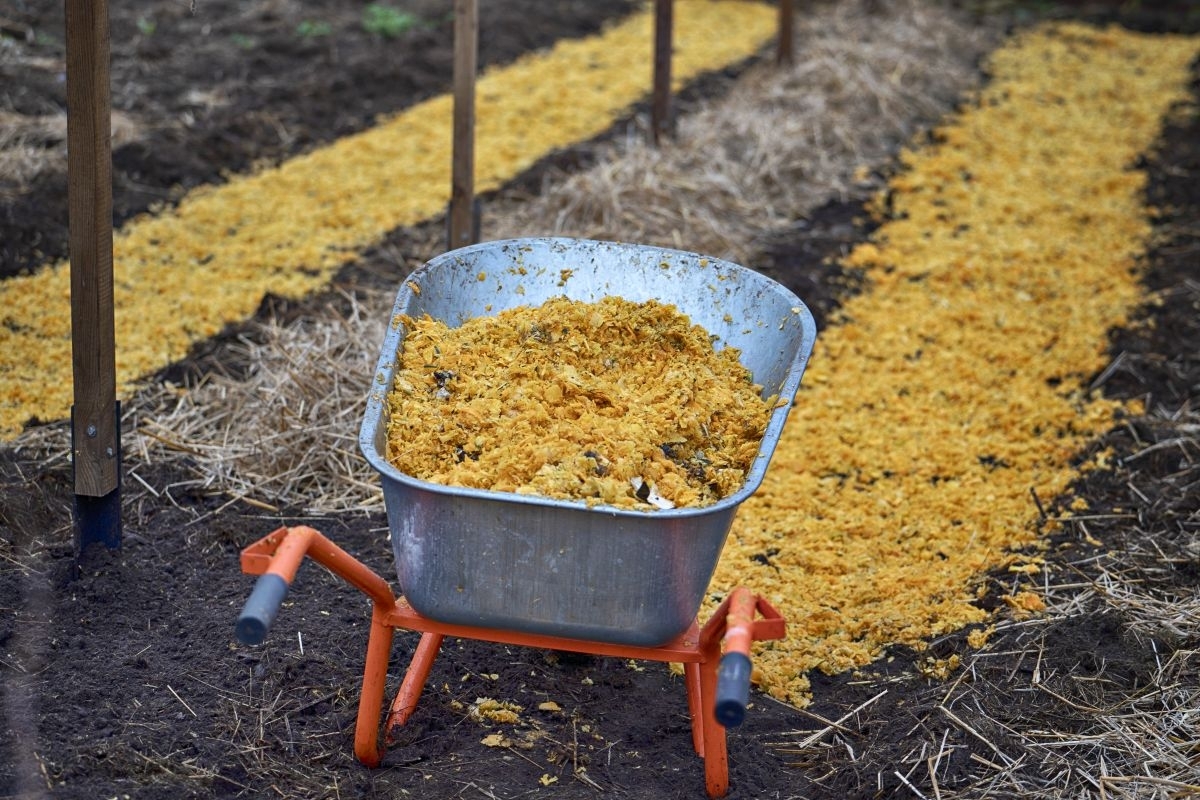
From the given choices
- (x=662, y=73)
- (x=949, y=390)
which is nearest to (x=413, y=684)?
(x=949, y=390)

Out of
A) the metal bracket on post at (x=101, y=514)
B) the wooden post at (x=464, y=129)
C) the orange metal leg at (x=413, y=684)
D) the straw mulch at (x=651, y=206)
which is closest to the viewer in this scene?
the orange metal leg at (x=413, y=684)

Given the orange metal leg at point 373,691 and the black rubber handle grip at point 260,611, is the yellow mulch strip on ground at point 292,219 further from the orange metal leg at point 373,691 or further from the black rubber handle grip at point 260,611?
the black rubber handle grip at point 260,611

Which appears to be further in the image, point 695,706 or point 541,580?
point 695,706

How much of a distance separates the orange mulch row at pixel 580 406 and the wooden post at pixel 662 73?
4087mm

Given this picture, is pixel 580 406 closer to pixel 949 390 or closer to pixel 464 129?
pixel 464 129

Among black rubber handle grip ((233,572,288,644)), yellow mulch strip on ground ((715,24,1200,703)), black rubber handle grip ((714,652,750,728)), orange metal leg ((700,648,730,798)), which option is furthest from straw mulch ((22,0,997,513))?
black rubber handle grip ((714,652,750,728))

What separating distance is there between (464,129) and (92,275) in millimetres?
2079

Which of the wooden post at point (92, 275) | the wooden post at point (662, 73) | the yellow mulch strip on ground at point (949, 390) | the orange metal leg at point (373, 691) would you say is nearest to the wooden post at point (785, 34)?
the yellow mulch strip on ground at point (949, 390)

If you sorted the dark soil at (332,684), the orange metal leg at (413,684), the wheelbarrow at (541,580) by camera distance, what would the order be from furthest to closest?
the orange metal leg at (413,684), the dark soil at (332,684), the wheelbarrow at (541,580)

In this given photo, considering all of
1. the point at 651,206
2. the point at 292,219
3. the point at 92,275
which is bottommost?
the point at 292,219

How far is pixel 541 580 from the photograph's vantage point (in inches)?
105

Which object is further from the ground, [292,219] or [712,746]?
[292,219]

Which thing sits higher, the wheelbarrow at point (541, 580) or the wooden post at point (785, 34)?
the wooden post at point (785, 34)

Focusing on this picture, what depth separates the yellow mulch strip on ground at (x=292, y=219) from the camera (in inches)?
198
